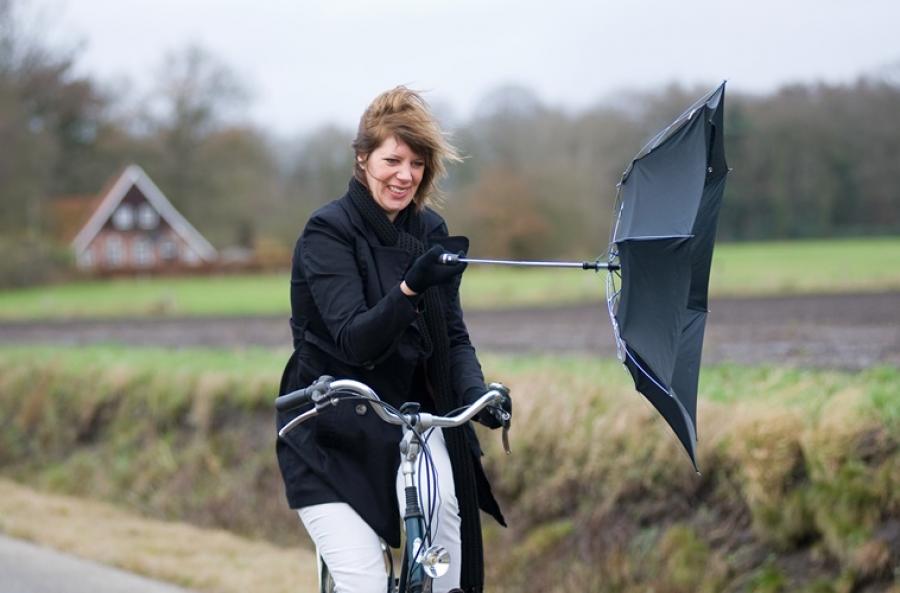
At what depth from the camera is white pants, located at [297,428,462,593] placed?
3801 mm

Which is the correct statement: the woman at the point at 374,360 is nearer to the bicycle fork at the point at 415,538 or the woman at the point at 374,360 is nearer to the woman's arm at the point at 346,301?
the woman's arm at the point at 346,301

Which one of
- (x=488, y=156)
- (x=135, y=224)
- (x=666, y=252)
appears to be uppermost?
(x=488, y=156)

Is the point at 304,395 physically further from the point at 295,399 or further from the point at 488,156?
the point at 488,156

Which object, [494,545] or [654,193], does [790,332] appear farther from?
[654,193]

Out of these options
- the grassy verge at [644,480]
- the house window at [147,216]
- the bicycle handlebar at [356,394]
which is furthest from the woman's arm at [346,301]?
the house window at [147,216]

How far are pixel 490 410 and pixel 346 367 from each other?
1.71 ft

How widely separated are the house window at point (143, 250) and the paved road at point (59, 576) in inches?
2336

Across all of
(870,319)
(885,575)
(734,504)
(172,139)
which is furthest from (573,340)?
(172,139)

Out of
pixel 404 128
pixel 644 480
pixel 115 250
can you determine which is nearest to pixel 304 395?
pixel 404 128

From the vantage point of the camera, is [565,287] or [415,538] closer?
[415,538]

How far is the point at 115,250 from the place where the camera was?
68.0 meters

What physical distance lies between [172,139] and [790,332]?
174 ft

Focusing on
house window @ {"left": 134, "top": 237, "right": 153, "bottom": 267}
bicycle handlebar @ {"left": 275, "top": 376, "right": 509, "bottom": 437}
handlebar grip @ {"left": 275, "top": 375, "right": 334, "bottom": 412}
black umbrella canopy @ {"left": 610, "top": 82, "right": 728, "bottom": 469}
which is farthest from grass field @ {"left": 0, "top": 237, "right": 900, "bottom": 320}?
house window @ {"left": 134, "top": 237, "right": 153, "bottom": 267}

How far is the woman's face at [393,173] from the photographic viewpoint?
153 inches
